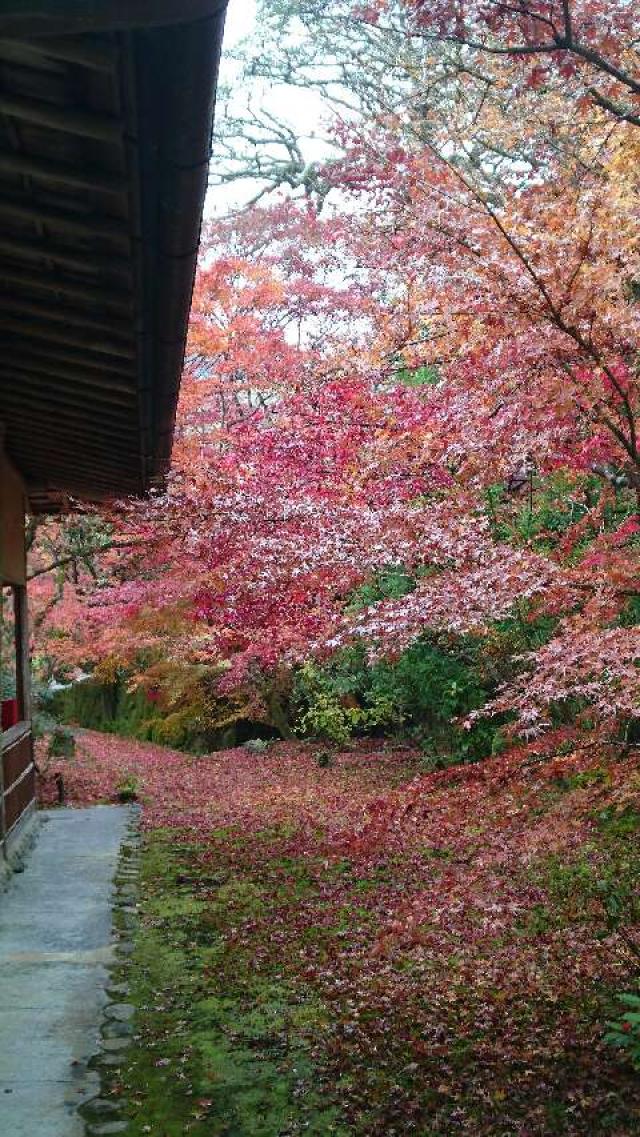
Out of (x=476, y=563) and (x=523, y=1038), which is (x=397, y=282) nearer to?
(x=476, y=563)

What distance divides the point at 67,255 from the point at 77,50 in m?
1.49

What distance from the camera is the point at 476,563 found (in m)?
7.35

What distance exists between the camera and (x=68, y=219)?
354 cm

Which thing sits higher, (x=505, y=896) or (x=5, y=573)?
(x=5, y=573)

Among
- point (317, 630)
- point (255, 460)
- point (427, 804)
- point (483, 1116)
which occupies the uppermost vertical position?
point (255, 460)

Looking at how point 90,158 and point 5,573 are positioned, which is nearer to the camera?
point 90,158

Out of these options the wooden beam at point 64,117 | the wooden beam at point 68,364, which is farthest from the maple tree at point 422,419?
the wooden beam at point 64,117

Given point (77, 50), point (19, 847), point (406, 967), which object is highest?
point (77, 50)

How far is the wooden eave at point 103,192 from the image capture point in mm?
2361

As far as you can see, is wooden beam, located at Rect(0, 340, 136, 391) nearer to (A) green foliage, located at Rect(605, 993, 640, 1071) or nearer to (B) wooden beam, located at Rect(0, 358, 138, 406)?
(B) wooden beam, located at Rect(0, 358, 138, 406)

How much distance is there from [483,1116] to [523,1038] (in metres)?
0.87

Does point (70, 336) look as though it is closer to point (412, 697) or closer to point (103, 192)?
point (103, 192)

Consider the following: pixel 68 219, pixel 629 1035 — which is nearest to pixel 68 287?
pixel 68 219

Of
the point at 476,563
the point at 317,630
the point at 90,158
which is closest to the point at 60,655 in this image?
the point at 317,630
